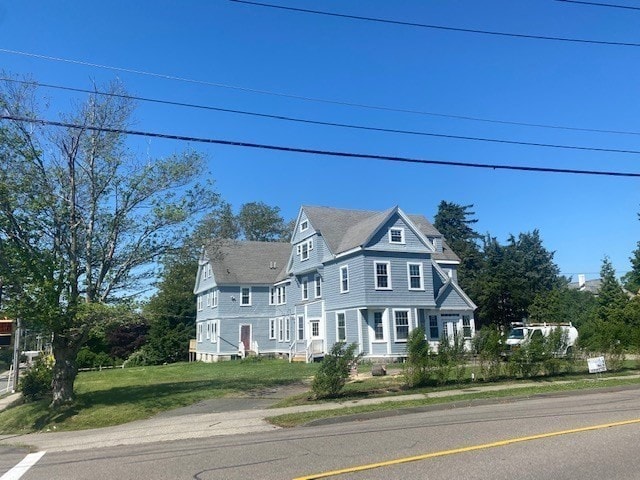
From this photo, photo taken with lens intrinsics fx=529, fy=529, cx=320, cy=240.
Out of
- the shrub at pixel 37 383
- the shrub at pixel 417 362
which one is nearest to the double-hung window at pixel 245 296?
the shrub at pixel 37 383

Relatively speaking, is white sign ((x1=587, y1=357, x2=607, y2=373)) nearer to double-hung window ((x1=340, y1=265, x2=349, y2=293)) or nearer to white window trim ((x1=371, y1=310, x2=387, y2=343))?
white window trim ((x1=371, y1=310, x2=387, y2=343))

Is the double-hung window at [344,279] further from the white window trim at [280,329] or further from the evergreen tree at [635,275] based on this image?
the evergreen tree at [635,275]

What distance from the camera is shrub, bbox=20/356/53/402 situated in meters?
17.6

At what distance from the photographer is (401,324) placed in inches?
1191

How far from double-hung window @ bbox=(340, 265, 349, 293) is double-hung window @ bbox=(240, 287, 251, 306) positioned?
40.9 ft

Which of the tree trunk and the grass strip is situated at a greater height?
the tree trunk

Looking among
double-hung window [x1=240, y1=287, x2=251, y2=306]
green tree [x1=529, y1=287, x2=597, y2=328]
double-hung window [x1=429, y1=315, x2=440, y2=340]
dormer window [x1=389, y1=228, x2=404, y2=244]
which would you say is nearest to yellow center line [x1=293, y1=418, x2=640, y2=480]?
dormer window [x1=389, y1=228, x2=404, y2=244]

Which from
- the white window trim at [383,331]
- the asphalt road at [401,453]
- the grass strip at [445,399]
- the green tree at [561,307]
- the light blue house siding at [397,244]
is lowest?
the asphalt road at [401,453]

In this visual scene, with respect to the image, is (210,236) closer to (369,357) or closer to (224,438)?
(224,438)

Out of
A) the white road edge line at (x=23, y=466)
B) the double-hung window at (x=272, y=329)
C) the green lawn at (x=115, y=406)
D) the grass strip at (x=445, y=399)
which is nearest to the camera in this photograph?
the white road edge line at (x=23, y=466)

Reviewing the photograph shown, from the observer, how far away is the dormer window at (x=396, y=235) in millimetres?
31109

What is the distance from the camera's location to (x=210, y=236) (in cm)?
1900

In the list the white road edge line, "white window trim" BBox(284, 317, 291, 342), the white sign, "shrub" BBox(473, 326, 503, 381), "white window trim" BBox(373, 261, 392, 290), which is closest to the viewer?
the white road edge line

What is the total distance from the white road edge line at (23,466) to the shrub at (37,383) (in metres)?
8.77
